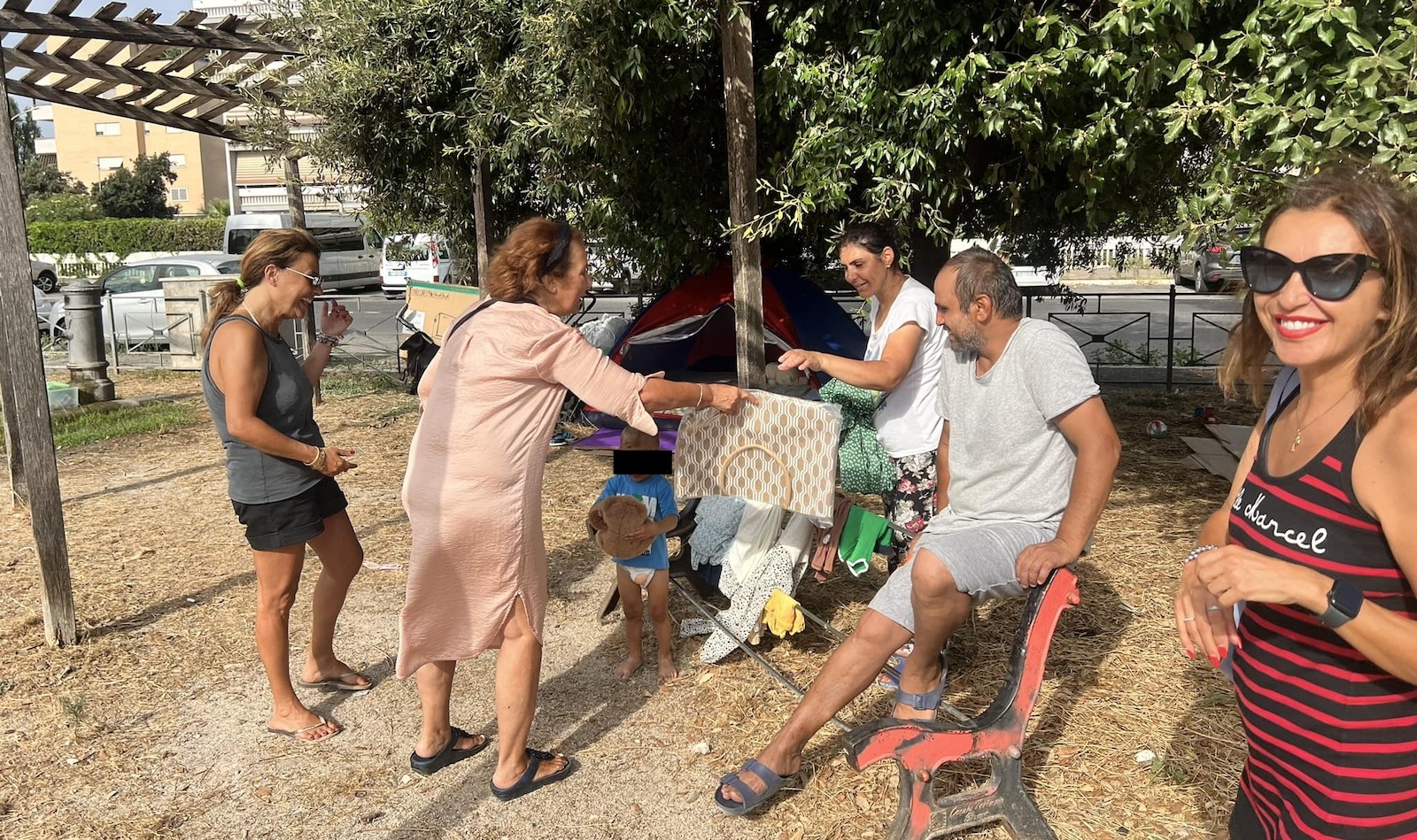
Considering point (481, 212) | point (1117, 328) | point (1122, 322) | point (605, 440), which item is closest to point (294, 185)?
point (481, 212)

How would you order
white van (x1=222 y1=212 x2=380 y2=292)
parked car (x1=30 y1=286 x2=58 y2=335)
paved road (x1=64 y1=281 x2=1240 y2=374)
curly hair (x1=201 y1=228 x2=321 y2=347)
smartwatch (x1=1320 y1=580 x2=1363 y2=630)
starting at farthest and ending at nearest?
1. white van (x1=222 y1=212 x2=380 y2=292)
2. parked car (x1=30 y1=286 x2=58 y2=335)
3. paved road (x1=64 y1=281 x2=1240 y2=374)
4. curly hair (x1=201 y1=228 x2=321 y2=347)
5. smartwatch (x1=1320 y1=580 x2=1363 y2=630)

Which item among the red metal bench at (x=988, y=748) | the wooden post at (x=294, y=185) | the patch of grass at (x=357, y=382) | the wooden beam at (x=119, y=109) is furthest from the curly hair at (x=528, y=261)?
the patch of grass at (x=357, y=382)

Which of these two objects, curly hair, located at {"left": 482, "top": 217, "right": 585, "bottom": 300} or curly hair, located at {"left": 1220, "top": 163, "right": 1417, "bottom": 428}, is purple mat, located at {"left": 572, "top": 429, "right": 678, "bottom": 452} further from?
curly hair, located at {"left": 1220, "top": 163, "right": 1417, "bottom": 428}

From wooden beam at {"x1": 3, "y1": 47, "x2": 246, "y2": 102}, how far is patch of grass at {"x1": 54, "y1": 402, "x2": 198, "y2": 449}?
307 centimetres

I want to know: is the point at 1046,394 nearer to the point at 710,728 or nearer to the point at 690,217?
the point at 710,728

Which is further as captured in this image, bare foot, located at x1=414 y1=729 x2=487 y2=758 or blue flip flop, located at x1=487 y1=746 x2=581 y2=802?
bare foot, located at x1=414 y1=729 x2=487 y2=758

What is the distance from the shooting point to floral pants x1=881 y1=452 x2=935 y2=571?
4.21 metres

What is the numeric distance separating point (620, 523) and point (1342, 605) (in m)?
2.80

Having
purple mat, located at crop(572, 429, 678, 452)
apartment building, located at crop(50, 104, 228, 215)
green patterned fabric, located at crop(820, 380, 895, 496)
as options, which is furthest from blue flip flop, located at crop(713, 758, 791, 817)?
apartment building, located at crop(50, 104, 228, 215)

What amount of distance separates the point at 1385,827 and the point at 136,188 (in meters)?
56.6

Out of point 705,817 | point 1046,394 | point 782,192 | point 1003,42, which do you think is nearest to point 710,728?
point 705,817

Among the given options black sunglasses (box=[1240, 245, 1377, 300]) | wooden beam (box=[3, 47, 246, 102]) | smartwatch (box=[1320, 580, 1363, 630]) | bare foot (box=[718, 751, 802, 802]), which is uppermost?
wooden beam (box=[3, 47, 246, 102])

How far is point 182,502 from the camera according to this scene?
7.36 meters

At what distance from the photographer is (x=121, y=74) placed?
8.73m
